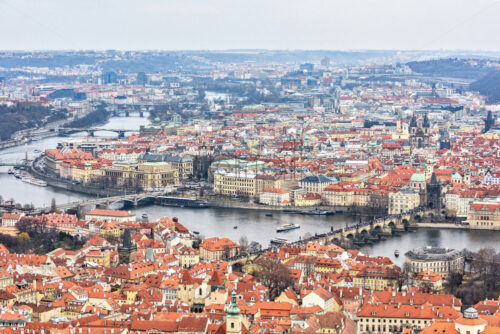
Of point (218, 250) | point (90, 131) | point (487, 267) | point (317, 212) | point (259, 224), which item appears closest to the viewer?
point (487, 267)

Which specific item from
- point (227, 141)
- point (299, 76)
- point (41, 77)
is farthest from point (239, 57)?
point (227, 141)

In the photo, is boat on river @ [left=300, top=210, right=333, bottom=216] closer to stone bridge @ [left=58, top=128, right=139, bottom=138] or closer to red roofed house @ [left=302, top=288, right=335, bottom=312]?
red roofed house @ [left=302, top=288, right=335, bottom=312]

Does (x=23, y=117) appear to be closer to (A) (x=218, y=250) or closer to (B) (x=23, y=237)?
(B) (x=23, y=237)

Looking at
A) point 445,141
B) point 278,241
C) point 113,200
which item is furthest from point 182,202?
point 445,141

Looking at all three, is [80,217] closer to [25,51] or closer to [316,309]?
[316,309]

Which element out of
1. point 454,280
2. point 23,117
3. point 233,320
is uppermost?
point 233,320

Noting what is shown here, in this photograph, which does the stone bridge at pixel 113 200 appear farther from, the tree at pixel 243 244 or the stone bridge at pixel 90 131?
the stone bridge at pixel 90 131
